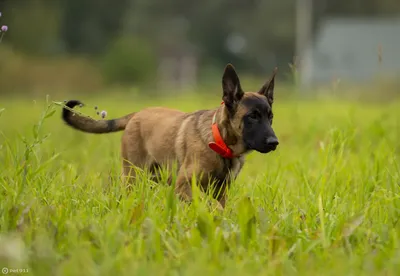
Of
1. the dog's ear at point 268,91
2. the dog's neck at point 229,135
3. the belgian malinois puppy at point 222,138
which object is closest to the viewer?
the belgian malinois puppy at point 222,138

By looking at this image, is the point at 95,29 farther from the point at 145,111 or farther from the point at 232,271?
the point at 232,271

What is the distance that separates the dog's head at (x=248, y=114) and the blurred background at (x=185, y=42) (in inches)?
916

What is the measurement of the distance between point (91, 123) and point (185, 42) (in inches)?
2323

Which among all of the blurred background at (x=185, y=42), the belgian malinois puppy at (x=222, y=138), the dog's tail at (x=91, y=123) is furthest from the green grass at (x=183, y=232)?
the blurred background at (x=185, y=42)

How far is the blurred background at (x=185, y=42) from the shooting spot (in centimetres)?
3534

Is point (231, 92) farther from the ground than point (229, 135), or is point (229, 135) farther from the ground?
point (231, 92)

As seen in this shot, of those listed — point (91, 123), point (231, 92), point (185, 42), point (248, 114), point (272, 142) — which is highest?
point (231, 92)

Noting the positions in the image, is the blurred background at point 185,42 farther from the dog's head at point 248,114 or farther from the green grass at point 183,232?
the green grass at point 183,232

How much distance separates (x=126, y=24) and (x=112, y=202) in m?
49.1

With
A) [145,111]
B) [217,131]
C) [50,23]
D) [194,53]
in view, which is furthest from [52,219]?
[194,53]

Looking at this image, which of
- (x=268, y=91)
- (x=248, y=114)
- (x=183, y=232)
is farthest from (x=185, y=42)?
(x=183, y=232)

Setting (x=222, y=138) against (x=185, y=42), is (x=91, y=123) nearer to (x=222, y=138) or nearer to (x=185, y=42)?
(x=222, y=138)

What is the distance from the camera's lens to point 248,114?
200 inches

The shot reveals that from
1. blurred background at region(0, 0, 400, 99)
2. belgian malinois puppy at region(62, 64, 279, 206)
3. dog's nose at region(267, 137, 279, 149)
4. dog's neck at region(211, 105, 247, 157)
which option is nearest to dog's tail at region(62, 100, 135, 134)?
belgian malinois puppy at region(62, 64, 279, 206)
